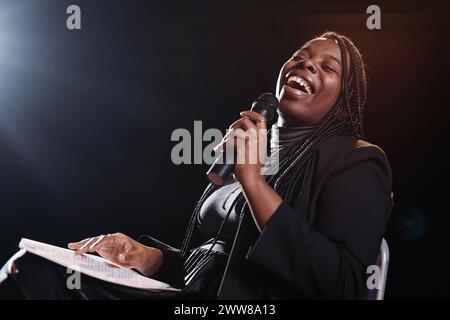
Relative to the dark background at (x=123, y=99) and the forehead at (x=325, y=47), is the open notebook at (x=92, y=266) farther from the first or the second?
the dark background at (x=123, y=99)

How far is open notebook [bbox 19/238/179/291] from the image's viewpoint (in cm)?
96

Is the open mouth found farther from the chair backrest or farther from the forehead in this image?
the chair backrest

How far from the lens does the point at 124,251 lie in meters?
1.28

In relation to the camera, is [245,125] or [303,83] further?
[303,83]

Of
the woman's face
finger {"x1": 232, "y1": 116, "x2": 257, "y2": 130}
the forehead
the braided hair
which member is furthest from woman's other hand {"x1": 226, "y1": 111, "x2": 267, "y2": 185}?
the forehead

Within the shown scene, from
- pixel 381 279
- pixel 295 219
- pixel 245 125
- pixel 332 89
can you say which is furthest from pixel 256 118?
pixel 381 279

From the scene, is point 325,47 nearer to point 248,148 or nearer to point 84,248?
point 248,148

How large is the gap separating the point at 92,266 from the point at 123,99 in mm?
1543

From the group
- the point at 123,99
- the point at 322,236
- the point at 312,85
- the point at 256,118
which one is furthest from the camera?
the point at 123,99

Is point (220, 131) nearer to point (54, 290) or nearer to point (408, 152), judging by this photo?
point (408, 152)

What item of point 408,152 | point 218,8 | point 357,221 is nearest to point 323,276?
point 357,221

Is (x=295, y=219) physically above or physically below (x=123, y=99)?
below

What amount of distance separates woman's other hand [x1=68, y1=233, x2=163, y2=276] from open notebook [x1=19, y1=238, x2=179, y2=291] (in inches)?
2.7

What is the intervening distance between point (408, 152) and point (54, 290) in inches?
70.0
